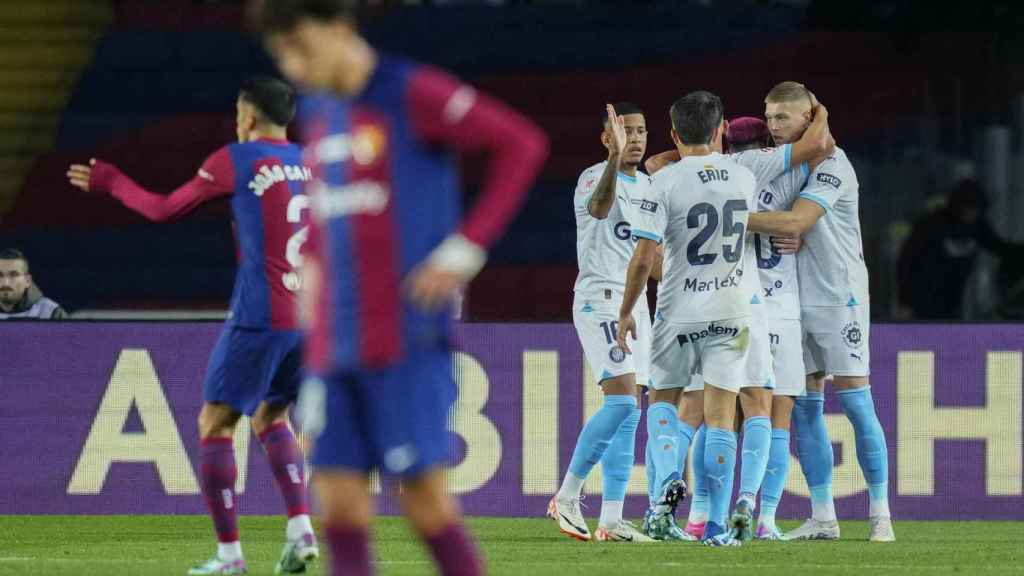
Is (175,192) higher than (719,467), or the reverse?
(175,192)

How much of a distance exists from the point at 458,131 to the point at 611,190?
3.63 metres

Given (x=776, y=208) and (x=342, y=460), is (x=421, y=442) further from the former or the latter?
(x=776, y=208)

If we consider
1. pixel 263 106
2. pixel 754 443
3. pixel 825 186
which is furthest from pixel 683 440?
pixel 263 106

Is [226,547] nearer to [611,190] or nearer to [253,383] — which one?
[253,383]

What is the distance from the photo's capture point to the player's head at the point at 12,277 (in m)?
9.51

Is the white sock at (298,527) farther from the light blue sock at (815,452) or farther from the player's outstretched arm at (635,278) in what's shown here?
the light blue sock at (815,452)

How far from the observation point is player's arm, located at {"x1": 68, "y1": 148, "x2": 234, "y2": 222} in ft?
18.6

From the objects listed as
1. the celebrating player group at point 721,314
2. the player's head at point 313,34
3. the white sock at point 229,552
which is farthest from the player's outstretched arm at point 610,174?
the player's head at point 313,34

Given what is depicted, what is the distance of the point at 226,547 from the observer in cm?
589

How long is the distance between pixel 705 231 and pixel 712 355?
49 cm

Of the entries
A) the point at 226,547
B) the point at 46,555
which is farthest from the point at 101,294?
the point at 226,547

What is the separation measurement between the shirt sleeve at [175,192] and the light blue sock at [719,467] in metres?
2.27

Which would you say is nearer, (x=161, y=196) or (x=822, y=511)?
(x=161, y=196)

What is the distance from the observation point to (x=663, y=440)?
7.47m
